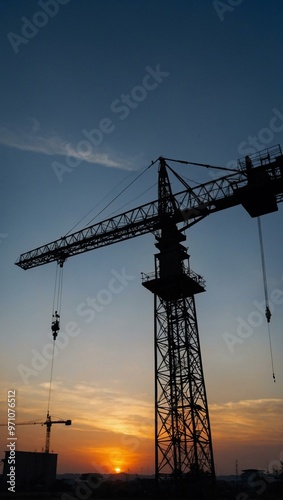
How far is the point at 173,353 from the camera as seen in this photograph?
27.0 metres

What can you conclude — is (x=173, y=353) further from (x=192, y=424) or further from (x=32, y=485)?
(x=32, y=485)

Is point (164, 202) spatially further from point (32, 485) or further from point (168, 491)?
point (32, 485)

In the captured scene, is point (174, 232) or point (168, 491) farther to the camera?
point (174, 232)

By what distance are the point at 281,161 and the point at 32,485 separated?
4415 cm

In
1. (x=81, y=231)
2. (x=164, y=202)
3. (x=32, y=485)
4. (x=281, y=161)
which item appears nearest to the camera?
(x=281, y=161)

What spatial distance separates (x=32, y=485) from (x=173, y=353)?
3100cm

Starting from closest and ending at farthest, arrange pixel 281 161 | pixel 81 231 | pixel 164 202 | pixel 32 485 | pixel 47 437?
pixel 281 161
pixel 164 202
pixel 81 231
pixel 32 485
pixel 47 437

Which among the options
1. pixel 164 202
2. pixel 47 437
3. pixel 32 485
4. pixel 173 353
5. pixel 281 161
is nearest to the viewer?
pixel 281 161

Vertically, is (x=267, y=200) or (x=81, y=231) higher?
(x=81, y=231)

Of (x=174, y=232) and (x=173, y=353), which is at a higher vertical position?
(x=174, y=232)

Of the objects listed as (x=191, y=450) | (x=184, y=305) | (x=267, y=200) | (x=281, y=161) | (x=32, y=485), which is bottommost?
(x=32, y=485)

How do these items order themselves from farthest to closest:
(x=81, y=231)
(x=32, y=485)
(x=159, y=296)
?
(x=32, y=485), (x=81, y=231), (x=159, y=296)

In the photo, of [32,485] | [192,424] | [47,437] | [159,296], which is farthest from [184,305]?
[47,437]

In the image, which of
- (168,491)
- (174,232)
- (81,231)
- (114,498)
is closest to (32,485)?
(114,498)
